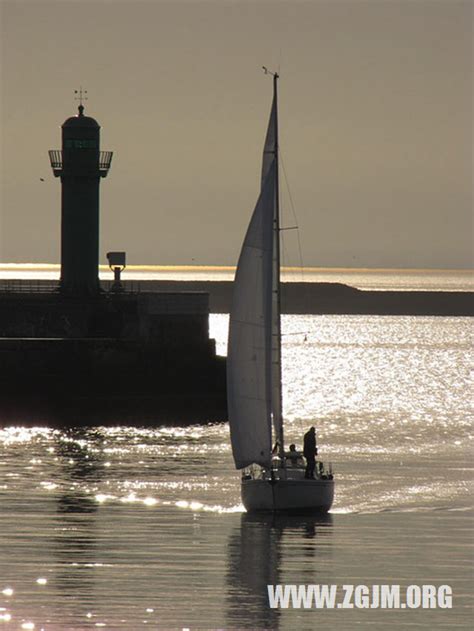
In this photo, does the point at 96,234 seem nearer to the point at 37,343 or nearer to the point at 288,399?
the point at 37,343

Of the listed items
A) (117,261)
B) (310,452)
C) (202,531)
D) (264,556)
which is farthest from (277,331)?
(117,261)

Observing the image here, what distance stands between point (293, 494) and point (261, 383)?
218 cm

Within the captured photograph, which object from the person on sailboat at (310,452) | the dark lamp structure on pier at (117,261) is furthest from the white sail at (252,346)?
the dark lamp structure on pier at (117,261)

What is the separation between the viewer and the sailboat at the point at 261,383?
3403 cm

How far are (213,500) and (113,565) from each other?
8478mm

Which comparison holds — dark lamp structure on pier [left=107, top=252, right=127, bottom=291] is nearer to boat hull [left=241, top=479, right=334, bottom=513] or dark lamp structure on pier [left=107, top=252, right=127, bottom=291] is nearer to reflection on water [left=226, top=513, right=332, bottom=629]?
boat hull [left=241, top=479, right=334, bottom=513]

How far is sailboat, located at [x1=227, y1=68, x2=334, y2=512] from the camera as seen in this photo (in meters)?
34.0

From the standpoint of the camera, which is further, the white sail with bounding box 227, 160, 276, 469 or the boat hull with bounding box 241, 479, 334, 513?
the white sail with bounding box 227, 160, 276, 469

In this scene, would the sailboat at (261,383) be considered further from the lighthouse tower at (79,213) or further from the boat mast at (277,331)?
the lighthouse tower at (79,213)

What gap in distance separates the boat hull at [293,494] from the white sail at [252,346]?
62cm

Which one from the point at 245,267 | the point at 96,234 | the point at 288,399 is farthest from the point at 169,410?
the point at 245,267

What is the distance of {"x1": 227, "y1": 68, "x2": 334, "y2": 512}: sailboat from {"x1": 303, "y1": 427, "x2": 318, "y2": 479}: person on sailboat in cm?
16

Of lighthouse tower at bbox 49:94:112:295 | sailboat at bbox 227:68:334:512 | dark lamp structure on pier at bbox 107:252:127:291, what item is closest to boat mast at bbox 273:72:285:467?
sailboat at bbox 227:68:334:512

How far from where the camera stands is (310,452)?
33.9 m
